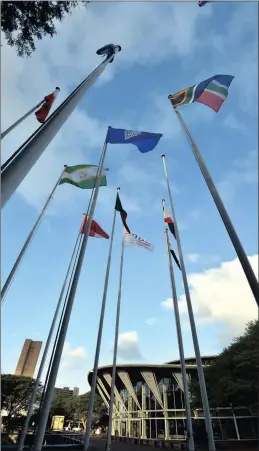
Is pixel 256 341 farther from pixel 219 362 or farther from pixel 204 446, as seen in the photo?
pixel 204 446

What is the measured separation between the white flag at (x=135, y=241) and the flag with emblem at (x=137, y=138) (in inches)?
218

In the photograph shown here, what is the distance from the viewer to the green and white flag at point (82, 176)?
45.4ft

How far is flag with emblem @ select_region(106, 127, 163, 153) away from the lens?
12.7m

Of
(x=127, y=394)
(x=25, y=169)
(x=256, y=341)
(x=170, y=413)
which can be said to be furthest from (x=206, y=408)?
(x=127, y=394)

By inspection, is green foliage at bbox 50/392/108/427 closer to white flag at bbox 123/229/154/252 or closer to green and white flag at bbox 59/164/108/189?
white flag at bbox 123/229/154/252

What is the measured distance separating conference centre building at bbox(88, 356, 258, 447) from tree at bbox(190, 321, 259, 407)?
145 inches

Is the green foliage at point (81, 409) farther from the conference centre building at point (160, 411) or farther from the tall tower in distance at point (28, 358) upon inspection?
the tall tower in distance at point (28, 358)

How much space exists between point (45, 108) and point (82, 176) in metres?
3.96

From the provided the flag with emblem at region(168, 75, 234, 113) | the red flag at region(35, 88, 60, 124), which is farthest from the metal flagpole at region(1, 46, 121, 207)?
the flag with emblem at region(168, 75, 234, 113)

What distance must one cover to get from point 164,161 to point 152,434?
130 feet

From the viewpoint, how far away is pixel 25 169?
5.12 metres

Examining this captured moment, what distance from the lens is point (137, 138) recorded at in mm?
12758

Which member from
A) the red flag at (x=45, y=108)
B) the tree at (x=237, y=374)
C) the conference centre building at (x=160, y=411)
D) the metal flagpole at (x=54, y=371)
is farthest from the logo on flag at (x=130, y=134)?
the conference centre building at (x=160, y=411)

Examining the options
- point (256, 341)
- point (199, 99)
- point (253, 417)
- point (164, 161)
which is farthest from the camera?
point (253, 417)
